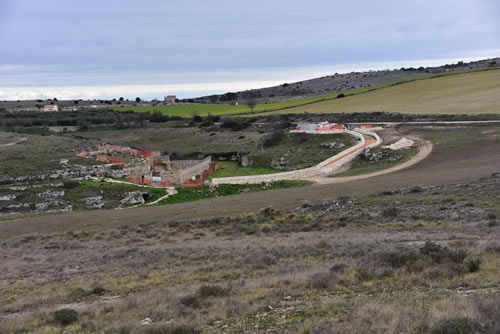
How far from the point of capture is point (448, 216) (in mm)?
18109

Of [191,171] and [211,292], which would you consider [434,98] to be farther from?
[211,292]

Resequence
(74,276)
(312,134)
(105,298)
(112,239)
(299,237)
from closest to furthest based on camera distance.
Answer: (105,298) < (74,276) < (299,237) < (112,239) < (312,134)

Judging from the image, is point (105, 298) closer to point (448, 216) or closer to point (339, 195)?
point (448, 216)

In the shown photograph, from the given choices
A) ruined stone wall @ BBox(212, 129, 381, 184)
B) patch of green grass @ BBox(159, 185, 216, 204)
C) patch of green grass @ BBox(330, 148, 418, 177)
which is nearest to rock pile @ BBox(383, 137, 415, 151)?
patch of green grass @ BBox(330, 148, 418, 177)

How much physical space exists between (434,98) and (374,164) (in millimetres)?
51421

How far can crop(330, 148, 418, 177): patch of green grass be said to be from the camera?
40.1 metres

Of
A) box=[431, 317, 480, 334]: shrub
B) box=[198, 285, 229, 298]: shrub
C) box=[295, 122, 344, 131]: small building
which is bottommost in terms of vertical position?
box=[198, 285, 229, 298]: shrub

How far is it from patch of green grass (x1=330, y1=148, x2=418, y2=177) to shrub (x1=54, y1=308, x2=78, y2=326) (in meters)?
33.1

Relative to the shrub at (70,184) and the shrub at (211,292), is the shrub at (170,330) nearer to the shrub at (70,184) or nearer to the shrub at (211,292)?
the shrub at (211,292)

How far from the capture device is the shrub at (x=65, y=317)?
9.12m

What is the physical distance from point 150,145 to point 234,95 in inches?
4603

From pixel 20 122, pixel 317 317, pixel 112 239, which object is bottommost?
pixel 112 239

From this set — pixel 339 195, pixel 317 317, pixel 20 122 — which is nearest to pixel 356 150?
pixel 339 195

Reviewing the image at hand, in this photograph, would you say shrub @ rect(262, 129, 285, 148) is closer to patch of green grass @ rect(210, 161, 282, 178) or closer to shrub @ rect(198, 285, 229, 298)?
patch of green grass @ rect(210, 161, 282, 178)
